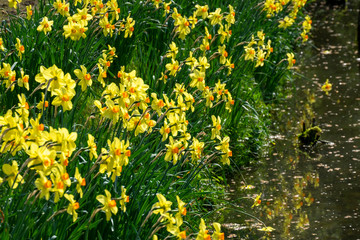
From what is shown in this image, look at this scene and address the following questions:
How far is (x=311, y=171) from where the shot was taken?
14.4 feet

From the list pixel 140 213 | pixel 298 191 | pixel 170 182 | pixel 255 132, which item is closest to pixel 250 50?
pixel 255 132

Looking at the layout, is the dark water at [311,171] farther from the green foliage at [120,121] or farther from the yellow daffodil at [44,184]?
the yellow daffodil at [44,184]

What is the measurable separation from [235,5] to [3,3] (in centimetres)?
213

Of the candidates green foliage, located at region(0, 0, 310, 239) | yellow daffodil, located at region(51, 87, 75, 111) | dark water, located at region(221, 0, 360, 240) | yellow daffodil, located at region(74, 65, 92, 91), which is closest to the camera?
green foliage, located at region(0, 0, 310, 239)

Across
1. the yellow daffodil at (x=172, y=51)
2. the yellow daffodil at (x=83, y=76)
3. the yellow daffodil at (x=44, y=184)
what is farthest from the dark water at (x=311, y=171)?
the yellow daffodil at (x=44, y=184)

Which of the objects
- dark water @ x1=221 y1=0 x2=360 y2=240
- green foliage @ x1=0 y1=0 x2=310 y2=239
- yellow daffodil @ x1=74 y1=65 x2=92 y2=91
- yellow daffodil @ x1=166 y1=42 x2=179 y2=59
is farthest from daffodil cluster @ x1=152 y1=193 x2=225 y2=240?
yellow daffodil @ x1=166 y1=42 x2=179 y2=59

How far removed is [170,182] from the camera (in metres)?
3.25

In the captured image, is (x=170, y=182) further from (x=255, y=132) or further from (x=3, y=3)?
(x=3, y=3)

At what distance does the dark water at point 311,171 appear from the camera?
12.2 feet

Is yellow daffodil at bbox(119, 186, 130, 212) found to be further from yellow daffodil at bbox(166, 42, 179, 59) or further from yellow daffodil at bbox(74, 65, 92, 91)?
yellow daffodil at bbox(166, 42, 179, 59)

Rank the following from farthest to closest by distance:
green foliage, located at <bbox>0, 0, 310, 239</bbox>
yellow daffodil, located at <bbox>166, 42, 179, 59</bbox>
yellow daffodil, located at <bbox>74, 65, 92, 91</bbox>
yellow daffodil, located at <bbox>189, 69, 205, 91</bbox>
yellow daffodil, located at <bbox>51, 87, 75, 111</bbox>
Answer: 1. yellow daffodil, located at <bbox>166, 42, 179, 59</bbox>
2. yellow daffodil, located at <bbox>189, 69, 205, 91</bbox>
3. yellow daffodil, located at <bbox>74, 65, 92, 91</bbox>
4. yellow daffodil, located at <bbox>51, 87, 75, 111</bbox>
5. green foliage, located at <bbox>0, 0, 310, 239</bbox>

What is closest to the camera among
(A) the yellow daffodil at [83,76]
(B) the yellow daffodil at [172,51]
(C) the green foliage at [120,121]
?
(C) the green foliage at [120,121]

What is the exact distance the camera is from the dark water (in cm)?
372

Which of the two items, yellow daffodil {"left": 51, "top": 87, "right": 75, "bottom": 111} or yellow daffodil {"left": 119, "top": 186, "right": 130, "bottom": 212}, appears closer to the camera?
yellow daffodil {"left": 119, "top": 186, "right": 130, "bottom": 212}
